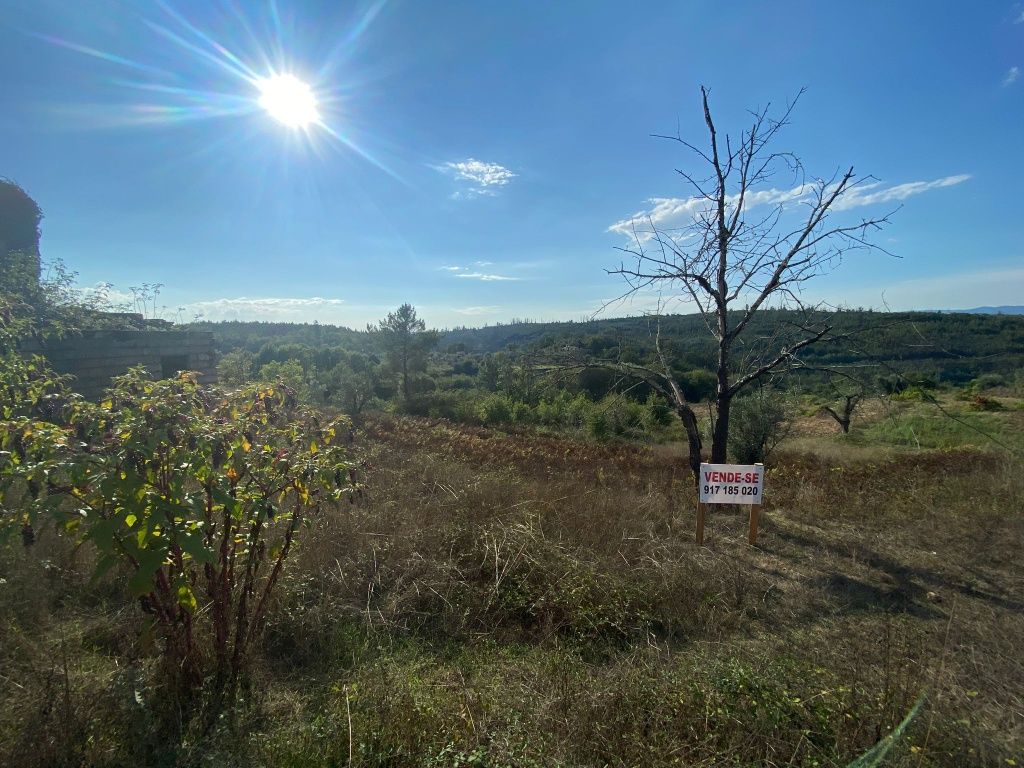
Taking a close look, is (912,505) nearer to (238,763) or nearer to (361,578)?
A: (361,578)

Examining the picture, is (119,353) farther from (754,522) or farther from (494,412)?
(494,412)

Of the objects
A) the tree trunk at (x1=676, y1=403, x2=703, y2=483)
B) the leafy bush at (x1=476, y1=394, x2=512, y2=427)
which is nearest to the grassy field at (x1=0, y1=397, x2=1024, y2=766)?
the tree trunk at (x1=676, y1=403, x2=703, y2=483)

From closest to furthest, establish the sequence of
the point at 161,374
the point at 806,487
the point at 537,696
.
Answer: the point at 537,696 < the point at 806,487 < the point at 161,374

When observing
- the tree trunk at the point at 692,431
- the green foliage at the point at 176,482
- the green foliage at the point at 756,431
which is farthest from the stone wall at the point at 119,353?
the green foliage at the point at 756,431

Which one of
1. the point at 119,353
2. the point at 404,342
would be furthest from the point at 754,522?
the point at 404,342

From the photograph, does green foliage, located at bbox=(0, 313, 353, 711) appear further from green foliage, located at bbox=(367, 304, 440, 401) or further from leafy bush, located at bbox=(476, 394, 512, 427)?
green foliage, located at bbox=(367, 304, 440, 401)

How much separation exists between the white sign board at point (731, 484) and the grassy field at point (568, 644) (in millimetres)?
566

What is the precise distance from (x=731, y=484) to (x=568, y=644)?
2614mm

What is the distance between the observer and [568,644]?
3256mm

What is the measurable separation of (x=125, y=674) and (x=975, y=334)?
58773mm

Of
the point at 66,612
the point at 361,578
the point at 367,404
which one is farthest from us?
the point at 367,404

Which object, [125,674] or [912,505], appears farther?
[912,505]

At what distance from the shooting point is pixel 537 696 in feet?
8.26

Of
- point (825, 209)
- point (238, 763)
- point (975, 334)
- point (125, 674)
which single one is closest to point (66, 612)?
point (125, 674)
